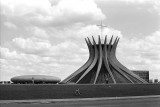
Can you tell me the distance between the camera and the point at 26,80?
51.6 meters

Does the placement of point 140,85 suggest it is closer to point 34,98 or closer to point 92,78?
point 92,78

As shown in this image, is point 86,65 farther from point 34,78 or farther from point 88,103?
point 88,103

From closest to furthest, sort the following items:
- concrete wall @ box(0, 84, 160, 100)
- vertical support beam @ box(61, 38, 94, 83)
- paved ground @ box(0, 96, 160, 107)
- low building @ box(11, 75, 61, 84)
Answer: paved ground @ box(0, 96, 160, 107), concrete wall @ box(0, 84, 160, 100), low building @ box(11, 75, 61, 84), vertical support beam @ box(61, 38, 94, 83)

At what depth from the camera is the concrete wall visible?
33.1 meters

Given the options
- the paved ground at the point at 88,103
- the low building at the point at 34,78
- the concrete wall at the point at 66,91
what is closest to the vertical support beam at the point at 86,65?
the low building at the point at 34,78

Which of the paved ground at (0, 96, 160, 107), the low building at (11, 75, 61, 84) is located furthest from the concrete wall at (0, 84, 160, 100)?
the low building at (11, 75, 61, 84)

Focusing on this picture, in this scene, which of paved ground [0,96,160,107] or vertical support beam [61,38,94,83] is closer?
paved ground [0,96,160,107]

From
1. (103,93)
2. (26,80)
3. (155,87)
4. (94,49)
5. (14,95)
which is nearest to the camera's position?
A: (14,95)

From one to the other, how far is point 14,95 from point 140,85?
63.3ft

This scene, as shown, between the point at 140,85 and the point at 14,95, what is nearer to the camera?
the point at 14,95

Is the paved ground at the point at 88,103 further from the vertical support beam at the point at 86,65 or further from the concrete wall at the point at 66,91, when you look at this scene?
the vertical support beam at the point at 86,65

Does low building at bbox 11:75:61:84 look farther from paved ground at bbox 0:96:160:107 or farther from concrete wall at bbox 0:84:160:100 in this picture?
paved ground at bbox 0:96:160:107

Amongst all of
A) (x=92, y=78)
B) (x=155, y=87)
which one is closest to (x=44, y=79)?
(x=92, y=78)

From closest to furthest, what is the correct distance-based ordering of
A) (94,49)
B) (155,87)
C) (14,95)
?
(14,95), (155,87), (94,49)
